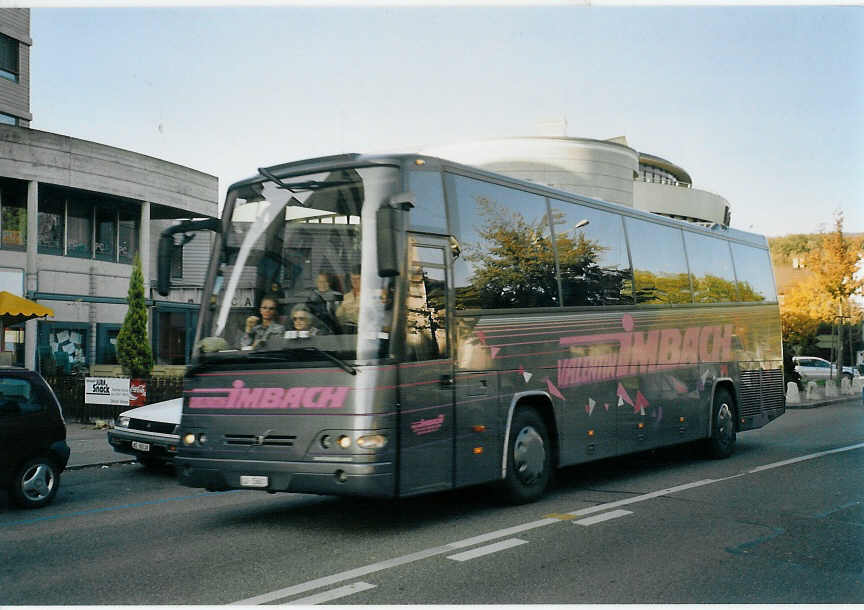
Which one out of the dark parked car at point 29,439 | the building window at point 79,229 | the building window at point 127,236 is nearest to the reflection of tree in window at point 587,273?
the dark parked car at point 29,439

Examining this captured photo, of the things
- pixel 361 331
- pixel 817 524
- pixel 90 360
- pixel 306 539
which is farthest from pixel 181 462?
pixel 90 360

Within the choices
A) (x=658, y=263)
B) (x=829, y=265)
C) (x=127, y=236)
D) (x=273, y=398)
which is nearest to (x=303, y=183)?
(x=273, y=398)

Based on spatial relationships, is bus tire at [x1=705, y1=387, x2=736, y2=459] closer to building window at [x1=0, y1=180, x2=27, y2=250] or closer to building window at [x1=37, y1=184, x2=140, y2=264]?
building window at [x1=37, y1=184, x2=140, y2=264]

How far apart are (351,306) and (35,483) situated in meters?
4.55

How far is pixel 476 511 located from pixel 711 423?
232 inches

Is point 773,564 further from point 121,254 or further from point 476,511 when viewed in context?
point 121,254

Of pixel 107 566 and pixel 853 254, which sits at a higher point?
pixel 853 254

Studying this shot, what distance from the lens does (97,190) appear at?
1074 inches

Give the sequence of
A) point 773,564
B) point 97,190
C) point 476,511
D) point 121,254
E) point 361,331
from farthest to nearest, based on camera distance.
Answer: point 121,254
point 97,190
point 476,511
point 361,331
point 773,564

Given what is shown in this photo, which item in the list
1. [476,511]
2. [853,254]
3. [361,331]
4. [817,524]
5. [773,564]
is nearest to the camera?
[773,564]

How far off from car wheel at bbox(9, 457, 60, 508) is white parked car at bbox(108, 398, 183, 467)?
2.05 m

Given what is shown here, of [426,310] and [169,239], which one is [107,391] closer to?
[169,239]

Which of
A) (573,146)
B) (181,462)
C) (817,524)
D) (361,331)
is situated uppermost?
(573,146)

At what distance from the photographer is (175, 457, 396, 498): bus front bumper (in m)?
7.18
